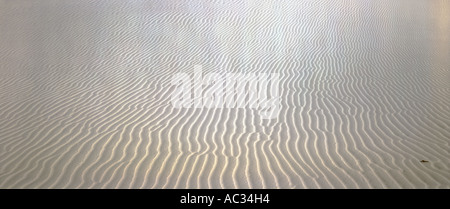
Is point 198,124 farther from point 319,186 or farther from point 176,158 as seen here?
point 319,186

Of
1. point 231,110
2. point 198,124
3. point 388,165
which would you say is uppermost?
point 231,110

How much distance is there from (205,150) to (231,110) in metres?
2.23

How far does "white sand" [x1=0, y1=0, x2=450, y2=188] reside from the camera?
5250mm

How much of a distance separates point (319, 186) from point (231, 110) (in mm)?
3592

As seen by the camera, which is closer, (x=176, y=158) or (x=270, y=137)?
(x=176, y=158)

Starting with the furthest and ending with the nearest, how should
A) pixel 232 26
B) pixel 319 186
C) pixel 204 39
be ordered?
pixel 232 26 < pixel 204 39 < pixel 319 186

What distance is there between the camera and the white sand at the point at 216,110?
525 cm

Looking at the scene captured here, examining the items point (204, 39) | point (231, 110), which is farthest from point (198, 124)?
point (204, 39)

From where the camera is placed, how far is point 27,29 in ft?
51.4

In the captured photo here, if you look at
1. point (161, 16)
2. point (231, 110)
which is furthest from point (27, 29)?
point (231, 110)

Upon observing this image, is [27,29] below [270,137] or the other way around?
the other way around

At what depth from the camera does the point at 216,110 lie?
320 inches

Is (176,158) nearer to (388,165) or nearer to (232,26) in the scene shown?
(388,165)
